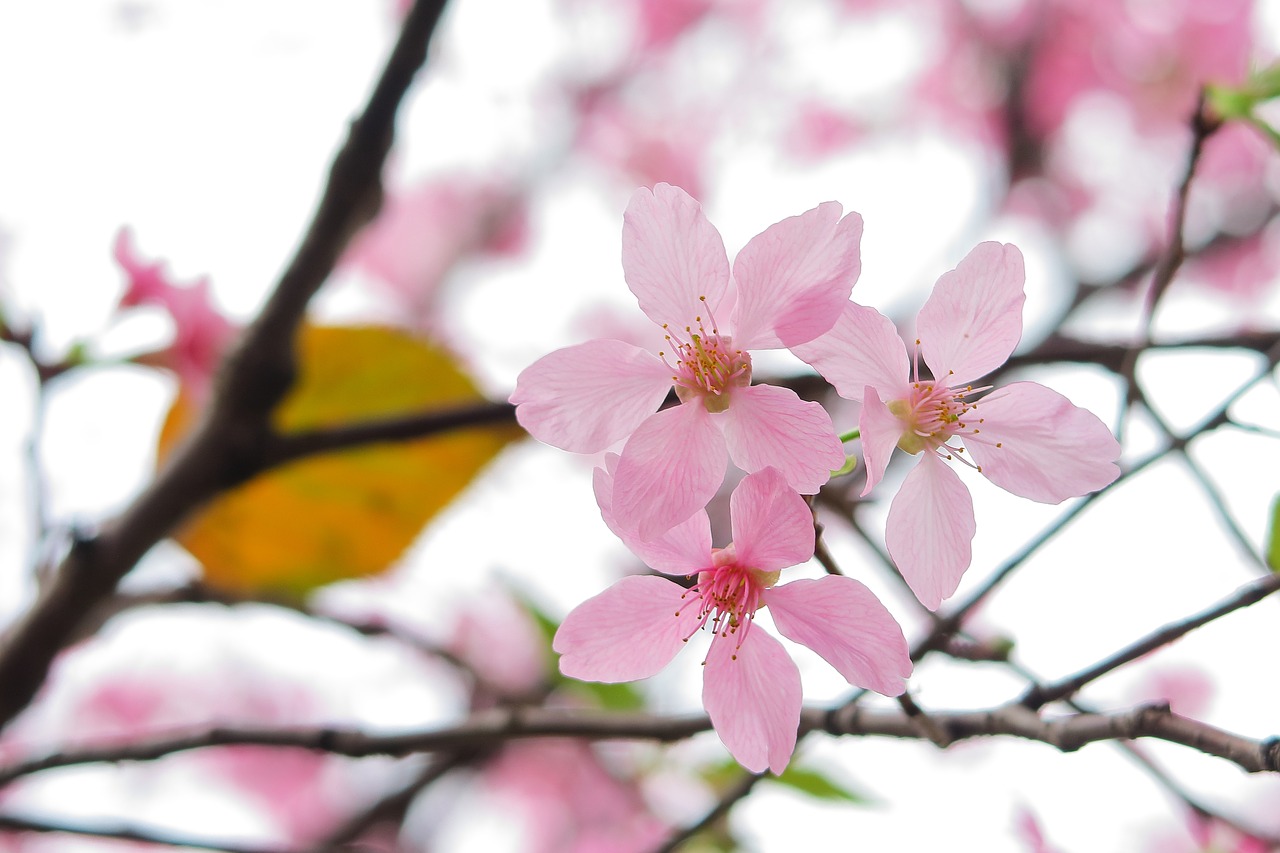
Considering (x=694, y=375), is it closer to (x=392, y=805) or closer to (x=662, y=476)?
(x=662, y=476)

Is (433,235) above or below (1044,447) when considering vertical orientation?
below

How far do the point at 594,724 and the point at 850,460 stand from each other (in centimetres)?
17

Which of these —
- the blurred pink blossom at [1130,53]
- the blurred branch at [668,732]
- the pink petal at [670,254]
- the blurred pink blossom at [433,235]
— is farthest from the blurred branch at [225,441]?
the blurred pink blossom at [1130,53]

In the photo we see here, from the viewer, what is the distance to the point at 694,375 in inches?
15.2

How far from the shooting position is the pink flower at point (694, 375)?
0.34m

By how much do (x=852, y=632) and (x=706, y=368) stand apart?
12cm

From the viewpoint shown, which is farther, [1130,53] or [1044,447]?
[1130,53]

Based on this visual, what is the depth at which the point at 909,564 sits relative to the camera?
35 cm

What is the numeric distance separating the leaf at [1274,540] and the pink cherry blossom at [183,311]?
2.66ft

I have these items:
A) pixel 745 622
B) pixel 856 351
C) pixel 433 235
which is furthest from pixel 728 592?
pixel 433 235

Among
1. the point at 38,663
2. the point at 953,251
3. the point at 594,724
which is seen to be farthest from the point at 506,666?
the point at 594,724

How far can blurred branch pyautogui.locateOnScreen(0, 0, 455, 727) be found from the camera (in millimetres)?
568

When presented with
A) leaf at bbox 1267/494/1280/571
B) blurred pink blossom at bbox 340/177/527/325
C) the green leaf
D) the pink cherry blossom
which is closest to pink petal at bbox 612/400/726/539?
leaf at bbox 1267/494/1280/571

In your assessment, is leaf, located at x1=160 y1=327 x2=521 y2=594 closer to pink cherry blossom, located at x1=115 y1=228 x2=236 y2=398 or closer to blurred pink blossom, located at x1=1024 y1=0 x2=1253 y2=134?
pink cherry blossom, located at x1=115 y1=228 x2=236 y2=398
